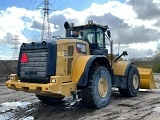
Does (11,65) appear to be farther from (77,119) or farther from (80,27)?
(77,119)

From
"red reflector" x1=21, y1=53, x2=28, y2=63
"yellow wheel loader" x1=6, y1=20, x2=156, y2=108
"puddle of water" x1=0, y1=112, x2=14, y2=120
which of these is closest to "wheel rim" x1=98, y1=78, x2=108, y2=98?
"yellow wheel loader" x1=6, y1=20, x2=156, y2=108

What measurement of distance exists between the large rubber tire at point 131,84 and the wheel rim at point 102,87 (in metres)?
1.85

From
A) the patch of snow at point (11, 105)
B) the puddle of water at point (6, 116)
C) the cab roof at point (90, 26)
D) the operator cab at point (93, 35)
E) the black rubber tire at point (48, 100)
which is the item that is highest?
the cab roof at point (90, 26)

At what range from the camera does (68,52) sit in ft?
25.1

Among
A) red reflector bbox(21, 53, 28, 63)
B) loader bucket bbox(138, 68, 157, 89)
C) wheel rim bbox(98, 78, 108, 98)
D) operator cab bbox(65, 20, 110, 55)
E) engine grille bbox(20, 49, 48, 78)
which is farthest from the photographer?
loader bucket bbox(138, 68, 157, 89)

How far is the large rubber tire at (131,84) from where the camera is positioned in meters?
10.1

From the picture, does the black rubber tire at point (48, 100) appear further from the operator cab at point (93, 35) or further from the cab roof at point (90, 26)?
the cab roof at point (90, 26)

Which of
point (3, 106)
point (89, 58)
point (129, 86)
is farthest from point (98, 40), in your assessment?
point (3, 106)

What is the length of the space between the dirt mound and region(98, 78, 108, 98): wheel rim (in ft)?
41.1

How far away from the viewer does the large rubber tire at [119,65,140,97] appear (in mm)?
10078

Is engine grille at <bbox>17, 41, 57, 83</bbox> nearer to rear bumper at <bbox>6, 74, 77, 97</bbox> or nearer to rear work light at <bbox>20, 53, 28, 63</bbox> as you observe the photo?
rear work light at <bbox>20, 53, 28, 63</bbox>

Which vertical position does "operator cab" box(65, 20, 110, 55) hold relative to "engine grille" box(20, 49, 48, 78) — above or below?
above

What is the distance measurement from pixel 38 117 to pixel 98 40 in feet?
10.9

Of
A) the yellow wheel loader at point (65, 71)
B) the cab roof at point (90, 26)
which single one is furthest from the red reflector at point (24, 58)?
the cab roof at point (90, 26)
